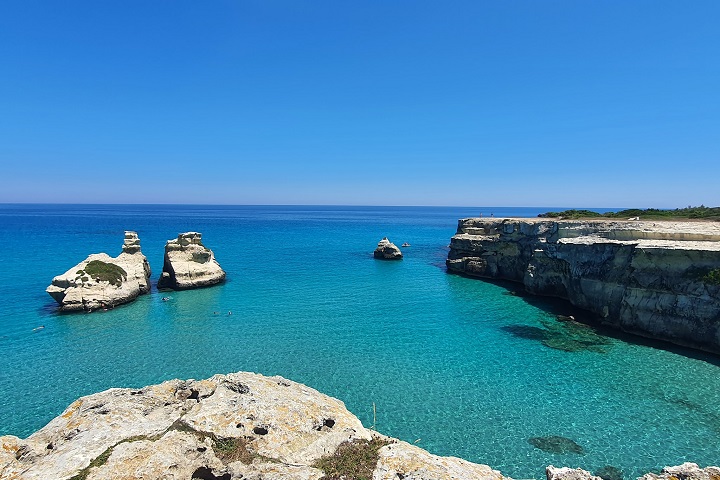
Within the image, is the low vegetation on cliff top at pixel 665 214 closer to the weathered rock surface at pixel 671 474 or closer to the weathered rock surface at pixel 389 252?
the weathered rock surface at pixel 389 252

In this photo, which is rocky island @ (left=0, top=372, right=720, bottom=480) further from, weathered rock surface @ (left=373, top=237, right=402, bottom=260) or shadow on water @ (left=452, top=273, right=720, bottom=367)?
weathered rock surface @ (left=373, top=237, right=402, bottom=260)

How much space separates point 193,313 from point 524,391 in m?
27.7

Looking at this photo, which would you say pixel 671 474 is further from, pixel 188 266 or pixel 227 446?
pixel 188 266

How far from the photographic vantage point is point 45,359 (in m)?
23.7

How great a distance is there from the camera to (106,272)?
1457 inches

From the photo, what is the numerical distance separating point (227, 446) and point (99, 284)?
1373 inches

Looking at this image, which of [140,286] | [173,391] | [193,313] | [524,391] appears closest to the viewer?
[173,391]

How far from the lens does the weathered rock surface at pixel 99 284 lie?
33.9 metres

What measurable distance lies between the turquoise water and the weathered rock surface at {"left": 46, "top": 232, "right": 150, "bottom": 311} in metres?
1.32

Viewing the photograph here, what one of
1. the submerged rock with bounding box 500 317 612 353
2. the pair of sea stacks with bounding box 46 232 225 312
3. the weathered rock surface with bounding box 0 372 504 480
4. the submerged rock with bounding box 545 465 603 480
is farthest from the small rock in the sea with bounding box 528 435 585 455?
the pair of sea stacks with bounding box 46 232 225 312

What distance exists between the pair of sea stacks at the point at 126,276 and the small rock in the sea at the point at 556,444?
3661cm

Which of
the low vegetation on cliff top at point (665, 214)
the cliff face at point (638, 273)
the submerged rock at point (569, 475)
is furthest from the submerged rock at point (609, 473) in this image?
the low vegetation on cliff top at point (665, 214)

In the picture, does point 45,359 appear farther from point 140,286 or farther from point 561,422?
point 561,422

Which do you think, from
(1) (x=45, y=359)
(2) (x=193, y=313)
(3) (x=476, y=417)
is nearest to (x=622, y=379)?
(3) (x=476, y=417)
